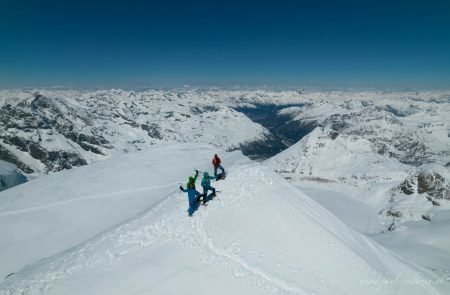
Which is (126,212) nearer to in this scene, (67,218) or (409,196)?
(67,218)

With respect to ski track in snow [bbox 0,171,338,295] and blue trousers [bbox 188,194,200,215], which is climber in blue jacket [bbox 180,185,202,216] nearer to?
blue trousers [bbox 188,194,200,215]

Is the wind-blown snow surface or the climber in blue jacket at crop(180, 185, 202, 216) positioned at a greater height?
the climber in blue jacket at crop(180, 185, 202, 216)

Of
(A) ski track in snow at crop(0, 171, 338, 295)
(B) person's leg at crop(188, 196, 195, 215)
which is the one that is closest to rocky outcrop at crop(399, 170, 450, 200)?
(A) ski track in snow at crop(0, 171, 338, 295)

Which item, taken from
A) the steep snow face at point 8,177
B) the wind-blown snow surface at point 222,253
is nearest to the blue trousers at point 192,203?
the wind-blown snow surface at point 222,253

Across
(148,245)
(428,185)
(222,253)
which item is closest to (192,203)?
(148,245)

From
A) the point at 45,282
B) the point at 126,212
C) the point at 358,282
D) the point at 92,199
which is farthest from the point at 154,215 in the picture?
the point at 92,199

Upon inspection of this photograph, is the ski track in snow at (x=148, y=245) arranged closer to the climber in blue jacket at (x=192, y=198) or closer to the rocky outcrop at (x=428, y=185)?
the climber in blue jacket at (x=192, y=198)

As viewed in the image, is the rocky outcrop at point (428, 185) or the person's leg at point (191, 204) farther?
the rocky outcrop at point (428, 185)

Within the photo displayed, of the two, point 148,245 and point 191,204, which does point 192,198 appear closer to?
point 191,204
